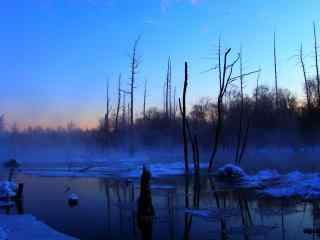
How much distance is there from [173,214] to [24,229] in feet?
15.7

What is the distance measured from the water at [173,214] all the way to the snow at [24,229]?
0.67 metres

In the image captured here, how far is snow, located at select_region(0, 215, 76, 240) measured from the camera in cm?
1026

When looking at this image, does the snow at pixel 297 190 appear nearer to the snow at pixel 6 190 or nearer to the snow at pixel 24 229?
the snow at pixel 24 229

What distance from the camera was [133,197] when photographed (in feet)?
60.2

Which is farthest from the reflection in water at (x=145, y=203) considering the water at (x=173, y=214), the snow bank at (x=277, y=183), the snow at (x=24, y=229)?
the snow bank at (x=277, y=183)

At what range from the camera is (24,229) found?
37.6ft

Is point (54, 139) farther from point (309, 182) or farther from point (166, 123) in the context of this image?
point (309, 182)

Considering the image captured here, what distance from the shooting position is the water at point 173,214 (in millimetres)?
11125

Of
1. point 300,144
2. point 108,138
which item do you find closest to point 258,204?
point 300,144

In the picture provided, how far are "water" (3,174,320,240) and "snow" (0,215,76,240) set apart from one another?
2.18ft

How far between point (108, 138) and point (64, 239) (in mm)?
49733

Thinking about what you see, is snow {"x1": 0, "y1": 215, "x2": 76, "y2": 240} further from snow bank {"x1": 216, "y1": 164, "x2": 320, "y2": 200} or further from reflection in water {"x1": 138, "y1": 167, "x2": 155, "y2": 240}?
snow bank {"x1": 216, "y1": 164, "x2": 320, "y2": 200}

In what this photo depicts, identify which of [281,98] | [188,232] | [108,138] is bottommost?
[188,232]

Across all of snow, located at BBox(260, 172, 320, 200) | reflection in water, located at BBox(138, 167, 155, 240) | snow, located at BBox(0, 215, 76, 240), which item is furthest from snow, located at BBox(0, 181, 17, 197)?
snow, located at BBox(260, 172, 320, 200)
